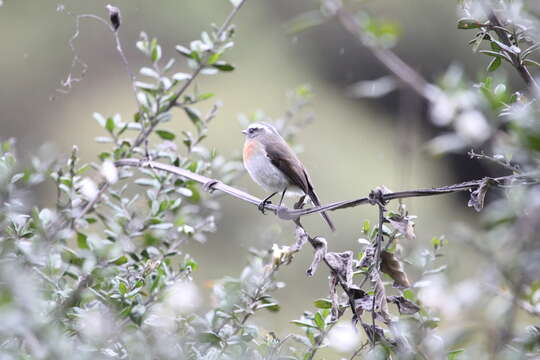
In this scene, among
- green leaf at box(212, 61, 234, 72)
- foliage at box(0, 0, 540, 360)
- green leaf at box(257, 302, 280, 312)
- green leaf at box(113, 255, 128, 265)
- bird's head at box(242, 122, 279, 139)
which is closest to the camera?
foliage at box(0, 0, 540, 360)

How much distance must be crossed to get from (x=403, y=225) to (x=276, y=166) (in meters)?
2.01

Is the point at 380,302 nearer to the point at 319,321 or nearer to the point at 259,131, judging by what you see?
the point at 319,321

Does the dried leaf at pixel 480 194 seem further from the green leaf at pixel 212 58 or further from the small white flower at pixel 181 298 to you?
the green leaf at pixel 212 58

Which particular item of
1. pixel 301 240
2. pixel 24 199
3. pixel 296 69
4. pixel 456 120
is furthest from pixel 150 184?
pixel 296 69

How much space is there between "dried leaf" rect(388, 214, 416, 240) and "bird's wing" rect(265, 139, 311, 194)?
1826mm

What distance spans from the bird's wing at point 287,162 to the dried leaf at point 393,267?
1.65 meters

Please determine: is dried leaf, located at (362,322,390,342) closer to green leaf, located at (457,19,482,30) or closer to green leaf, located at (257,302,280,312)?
green leaf, located at (257,302,280,312)

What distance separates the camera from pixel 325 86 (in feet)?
33.7

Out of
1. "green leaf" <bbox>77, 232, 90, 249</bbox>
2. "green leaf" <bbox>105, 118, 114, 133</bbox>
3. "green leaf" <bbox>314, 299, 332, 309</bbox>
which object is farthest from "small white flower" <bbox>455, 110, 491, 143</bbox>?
"green leaf" <bbox>105, 118, 114, 133</bbox>

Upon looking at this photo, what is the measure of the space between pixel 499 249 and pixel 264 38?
9421 millimetres

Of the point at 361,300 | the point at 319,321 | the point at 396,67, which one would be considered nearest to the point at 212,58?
the point at 319,321

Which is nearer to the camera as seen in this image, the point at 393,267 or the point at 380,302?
the point at 380,302

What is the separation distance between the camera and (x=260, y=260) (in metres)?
2.42

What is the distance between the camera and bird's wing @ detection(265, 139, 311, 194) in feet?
11.3
